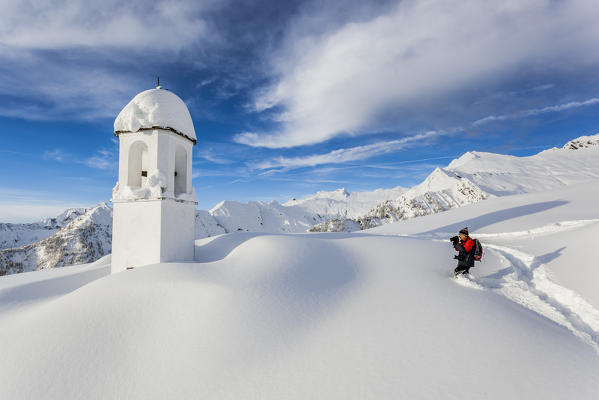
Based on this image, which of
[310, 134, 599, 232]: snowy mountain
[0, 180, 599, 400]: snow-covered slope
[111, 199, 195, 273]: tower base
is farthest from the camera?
[310, 134, 599, 232]: snowy mountain

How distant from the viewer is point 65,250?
122 m

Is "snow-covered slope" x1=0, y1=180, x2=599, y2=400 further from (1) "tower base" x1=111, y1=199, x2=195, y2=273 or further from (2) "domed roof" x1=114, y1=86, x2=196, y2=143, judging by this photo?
(2) "domed roof" x1=114, y1=86, x2=196, y2=143

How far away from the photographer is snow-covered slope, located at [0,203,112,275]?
116188mm

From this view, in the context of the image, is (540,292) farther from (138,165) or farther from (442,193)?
(442,193)

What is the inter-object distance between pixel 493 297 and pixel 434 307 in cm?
176

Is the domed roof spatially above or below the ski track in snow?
above

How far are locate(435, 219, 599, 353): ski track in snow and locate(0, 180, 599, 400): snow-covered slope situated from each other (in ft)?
0.12

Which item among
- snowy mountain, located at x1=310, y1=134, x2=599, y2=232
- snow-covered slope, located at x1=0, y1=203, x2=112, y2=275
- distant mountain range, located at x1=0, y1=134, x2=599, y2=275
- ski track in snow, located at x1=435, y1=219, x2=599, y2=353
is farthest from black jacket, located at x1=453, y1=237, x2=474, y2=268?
snow-covered slope, located at x1=0, y1=203, x2=112, y2=275

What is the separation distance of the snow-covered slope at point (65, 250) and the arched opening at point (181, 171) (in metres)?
136

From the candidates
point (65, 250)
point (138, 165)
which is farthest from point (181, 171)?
point (65, 250)

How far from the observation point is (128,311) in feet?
18.4

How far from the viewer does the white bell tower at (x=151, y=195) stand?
9117 mm

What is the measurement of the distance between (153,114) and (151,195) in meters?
2.93

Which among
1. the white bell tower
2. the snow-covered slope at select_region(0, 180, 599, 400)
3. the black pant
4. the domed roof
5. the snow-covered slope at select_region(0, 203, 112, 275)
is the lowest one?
the snow-covered slope at select_region(0, 203, 112, 275)
